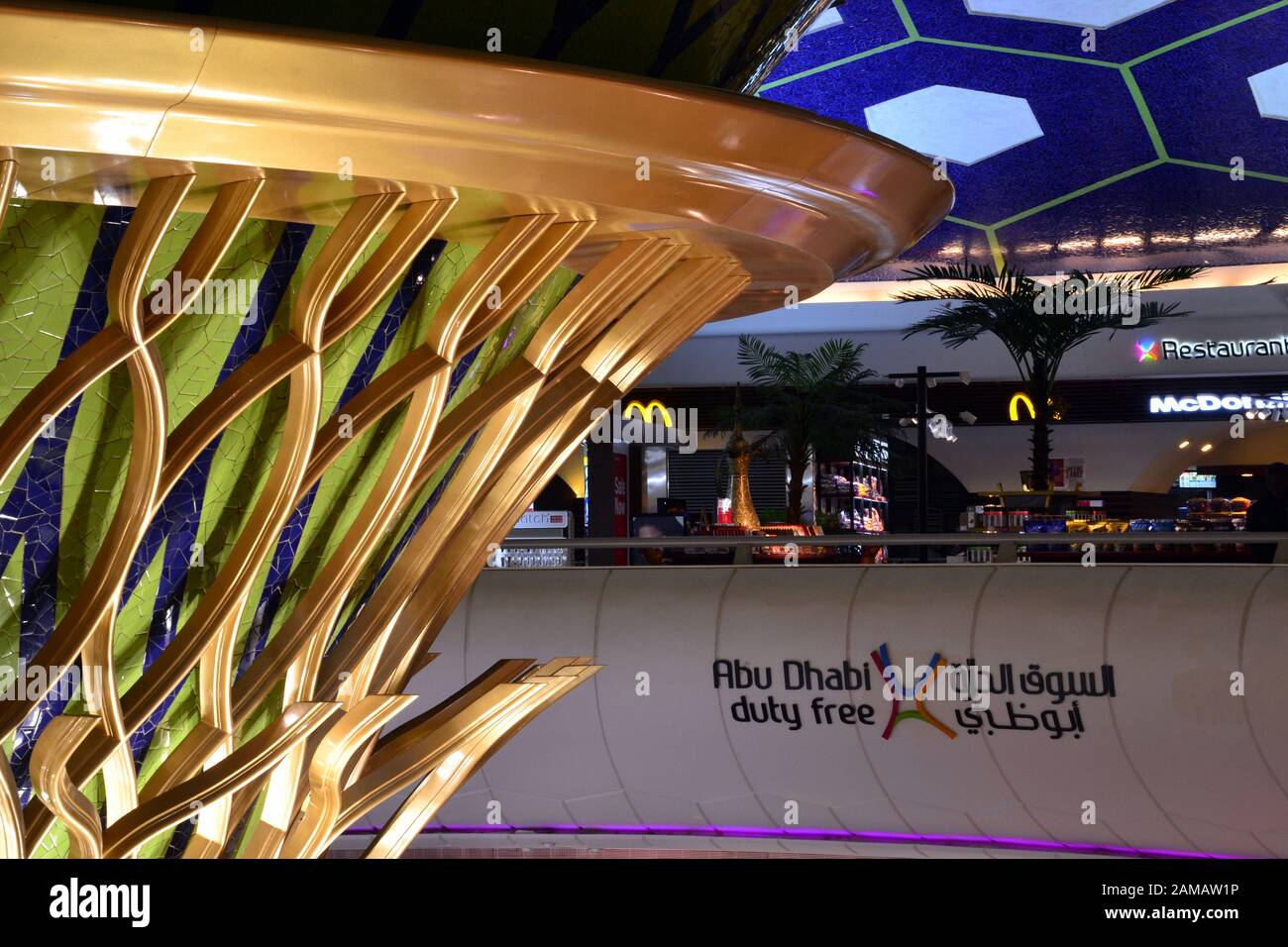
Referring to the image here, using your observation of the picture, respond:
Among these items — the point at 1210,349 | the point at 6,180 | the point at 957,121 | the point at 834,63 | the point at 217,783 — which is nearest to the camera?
the point at 6,180

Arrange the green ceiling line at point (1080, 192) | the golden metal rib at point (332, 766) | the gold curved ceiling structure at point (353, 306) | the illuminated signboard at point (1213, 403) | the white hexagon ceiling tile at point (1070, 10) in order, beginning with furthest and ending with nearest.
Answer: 1. the illuminated signboard at point (1213, 403)
2. the green ceiling line at point (1080, 192)
3. the white hexagon ceiling tile at point (1070, 10)
4. the golden metal rib at point (332, 766)
5. the gold curved ceiling structure at point (353, 306)

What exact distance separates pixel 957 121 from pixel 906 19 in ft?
6.97

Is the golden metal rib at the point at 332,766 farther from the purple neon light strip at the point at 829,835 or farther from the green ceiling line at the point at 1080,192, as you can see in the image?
the green ceiling line at the point at 1080,192

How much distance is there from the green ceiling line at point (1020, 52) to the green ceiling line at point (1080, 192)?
2.10m

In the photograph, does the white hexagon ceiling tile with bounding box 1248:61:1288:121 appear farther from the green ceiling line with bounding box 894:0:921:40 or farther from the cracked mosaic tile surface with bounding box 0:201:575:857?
the cracked mosaic tile surface with bounding box 0:201:575:857

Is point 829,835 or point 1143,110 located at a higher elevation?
point 1143,110

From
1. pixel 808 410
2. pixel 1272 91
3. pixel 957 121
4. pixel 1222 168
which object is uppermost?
pixel 957 121

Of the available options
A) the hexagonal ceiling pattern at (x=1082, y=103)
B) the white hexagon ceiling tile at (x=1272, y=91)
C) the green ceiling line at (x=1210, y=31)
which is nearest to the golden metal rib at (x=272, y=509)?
the hexagonal ceiling pattern at (x=1082, y=103)

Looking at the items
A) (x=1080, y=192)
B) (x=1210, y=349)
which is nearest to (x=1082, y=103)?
(x=1080, y=192)

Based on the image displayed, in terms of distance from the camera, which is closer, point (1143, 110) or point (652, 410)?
point (1143, 110)

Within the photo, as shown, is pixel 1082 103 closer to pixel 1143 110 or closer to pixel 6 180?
pixel 1143 110

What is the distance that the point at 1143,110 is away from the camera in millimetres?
12609

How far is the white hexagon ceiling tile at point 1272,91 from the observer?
11930 mm

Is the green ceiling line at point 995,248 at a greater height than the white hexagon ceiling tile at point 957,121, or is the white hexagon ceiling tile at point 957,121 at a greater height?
the white hexagon ceiling tile at point 957,121
